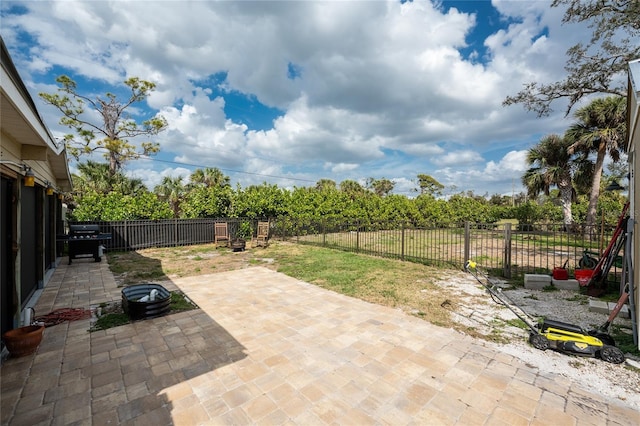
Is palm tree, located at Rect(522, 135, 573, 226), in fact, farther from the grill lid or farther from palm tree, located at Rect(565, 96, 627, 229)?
the grill lid

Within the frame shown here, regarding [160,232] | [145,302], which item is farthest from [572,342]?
[160,232]

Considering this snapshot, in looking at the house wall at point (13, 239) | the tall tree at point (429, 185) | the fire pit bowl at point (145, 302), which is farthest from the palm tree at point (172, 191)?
the tall tree at point (429, 185)

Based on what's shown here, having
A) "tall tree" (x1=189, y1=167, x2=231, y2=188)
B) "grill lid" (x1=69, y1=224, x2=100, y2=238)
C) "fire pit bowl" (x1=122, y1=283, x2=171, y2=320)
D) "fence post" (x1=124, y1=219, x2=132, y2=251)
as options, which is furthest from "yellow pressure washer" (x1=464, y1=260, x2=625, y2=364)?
"tall tree" (x1=189, y1=167, x2=231, y2=188)

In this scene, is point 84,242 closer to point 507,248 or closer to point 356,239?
point 356,239

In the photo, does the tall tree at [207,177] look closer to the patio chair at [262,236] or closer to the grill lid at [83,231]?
the patio chair at [262,236]

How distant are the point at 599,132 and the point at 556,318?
13.2 m

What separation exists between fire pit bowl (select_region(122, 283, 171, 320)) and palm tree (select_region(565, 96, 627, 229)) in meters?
15.9

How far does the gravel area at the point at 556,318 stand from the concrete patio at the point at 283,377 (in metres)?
0.18

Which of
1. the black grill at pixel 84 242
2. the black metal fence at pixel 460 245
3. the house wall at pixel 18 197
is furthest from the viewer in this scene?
the black grill at pixel 84 242

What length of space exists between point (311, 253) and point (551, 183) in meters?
14.3

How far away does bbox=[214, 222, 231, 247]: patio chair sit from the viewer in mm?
12059

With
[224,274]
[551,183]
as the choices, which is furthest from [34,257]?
Answer: [551,183]

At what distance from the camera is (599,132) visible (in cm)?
1206

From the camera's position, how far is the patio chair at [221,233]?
12059 mm
